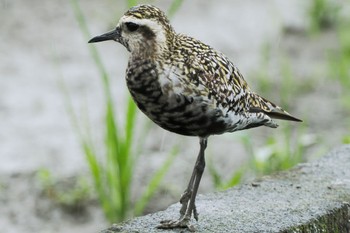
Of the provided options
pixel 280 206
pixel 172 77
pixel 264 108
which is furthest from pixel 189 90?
pixel 280 206

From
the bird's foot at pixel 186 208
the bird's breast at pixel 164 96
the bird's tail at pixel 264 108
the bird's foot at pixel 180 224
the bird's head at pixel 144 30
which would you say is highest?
the bird's head at pixel 144 30

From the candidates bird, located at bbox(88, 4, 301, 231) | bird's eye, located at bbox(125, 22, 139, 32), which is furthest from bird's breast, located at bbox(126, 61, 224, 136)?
bird's eye, located at bbox(125, 22, 139, 32)

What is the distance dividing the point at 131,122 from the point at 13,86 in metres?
2.56

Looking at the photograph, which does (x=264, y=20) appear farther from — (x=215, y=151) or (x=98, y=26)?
(x=215, y=151)

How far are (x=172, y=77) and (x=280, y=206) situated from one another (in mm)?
1093

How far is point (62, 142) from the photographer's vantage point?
7.88 metres

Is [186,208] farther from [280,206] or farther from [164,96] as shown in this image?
[164,96]

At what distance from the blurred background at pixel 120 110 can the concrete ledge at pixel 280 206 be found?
839mm

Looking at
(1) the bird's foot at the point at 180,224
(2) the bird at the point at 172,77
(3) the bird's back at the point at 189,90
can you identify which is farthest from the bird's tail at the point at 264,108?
(1) the bird's foot at the point at 180,224

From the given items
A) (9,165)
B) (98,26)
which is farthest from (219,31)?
(9,165)

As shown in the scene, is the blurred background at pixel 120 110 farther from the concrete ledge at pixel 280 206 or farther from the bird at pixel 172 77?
the bird at pixel 172 77

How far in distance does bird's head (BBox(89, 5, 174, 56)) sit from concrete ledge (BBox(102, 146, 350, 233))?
37.6 inches

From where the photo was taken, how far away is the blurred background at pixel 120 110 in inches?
266

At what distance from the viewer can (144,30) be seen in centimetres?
443
